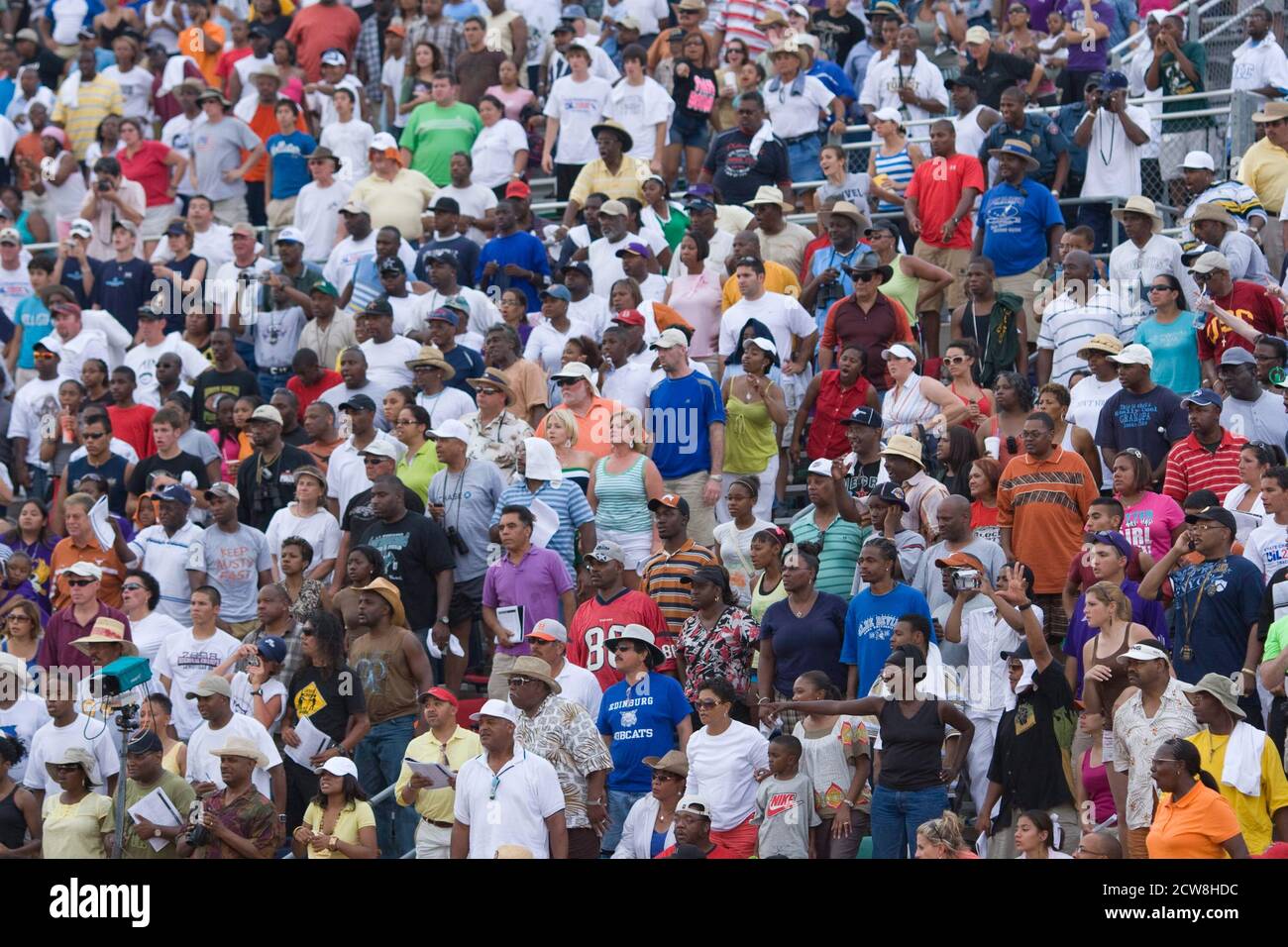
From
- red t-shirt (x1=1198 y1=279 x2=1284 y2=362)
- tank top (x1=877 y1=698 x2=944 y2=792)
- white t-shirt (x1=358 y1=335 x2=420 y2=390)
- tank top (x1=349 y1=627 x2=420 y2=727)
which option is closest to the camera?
tank top (x1=877 y1=698 x2=944 y2=792)

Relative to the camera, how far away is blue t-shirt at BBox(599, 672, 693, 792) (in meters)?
11.8

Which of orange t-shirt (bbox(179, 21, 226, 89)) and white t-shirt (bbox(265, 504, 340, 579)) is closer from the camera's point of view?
white t-shirt (bbox(265, 504, 340, 579))

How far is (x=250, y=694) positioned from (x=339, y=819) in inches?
65.8

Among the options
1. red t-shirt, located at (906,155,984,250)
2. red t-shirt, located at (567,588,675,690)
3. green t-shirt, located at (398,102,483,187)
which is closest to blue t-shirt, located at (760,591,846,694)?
red t-shirt, located at (567,588,675,690)

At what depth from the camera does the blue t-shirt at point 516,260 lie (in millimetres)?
17188

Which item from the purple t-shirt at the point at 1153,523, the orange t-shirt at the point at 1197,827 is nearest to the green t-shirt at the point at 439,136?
the purple t-shirt at the point at 1153,523

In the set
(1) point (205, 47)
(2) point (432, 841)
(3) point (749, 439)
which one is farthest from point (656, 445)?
(1) point (205, 47)

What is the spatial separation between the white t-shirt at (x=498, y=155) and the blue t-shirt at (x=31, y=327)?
3.76 meters

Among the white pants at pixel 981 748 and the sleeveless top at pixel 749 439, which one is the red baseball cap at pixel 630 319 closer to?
the sleeveless top at pixel 749 439

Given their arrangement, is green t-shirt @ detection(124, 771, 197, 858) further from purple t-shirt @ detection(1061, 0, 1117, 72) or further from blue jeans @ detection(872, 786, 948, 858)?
purple t-shirt @ detection(1061, 0, 1117, 72)

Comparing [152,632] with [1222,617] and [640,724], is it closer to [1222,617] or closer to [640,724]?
[640,724]

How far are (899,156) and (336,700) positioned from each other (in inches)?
300

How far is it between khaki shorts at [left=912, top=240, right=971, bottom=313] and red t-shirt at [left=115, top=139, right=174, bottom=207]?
7389mm
